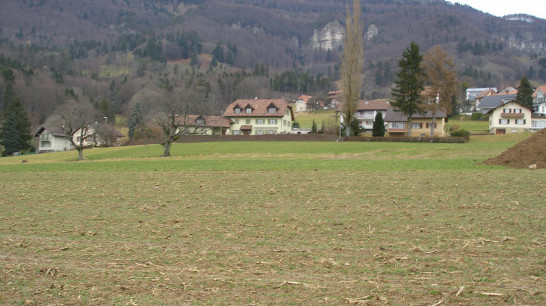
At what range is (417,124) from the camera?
3661 inches

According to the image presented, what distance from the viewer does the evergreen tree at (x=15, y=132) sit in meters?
91.7

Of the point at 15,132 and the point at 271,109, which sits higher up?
the point at 271,109

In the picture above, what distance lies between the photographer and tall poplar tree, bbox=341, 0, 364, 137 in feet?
255

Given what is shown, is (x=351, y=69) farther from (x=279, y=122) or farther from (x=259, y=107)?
(x=259, y=107)

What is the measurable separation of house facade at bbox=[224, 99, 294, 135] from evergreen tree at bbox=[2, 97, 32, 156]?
4262 cm

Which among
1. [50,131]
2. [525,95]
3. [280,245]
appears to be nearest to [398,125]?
[525,95]

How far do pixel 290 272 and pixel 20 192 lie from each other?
18921 mm

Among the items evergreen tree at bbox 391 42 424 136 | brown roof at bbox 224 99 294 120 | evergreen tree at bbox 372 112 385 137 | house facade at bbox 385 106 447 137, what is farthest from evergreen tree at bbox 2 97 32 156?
house facade at bbox 385 106 447 137

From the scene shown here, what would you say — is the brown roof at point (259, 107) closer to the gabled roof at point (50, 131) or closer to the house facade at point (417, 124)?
the house facade at point (417, 124)

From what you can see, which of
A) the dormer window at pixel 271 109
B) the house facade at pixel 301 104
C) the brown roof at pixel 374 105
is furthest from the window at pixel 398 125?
the house facade at pixel 301 104

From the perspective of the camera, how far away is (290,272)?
366 inches

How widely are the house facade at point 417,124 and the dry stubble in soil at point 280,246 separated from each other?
236 feet

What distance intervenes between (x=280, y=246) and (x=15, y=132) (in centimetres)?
9787

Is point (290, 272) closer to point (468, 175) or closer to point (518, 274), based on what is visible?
point (518, 274)
